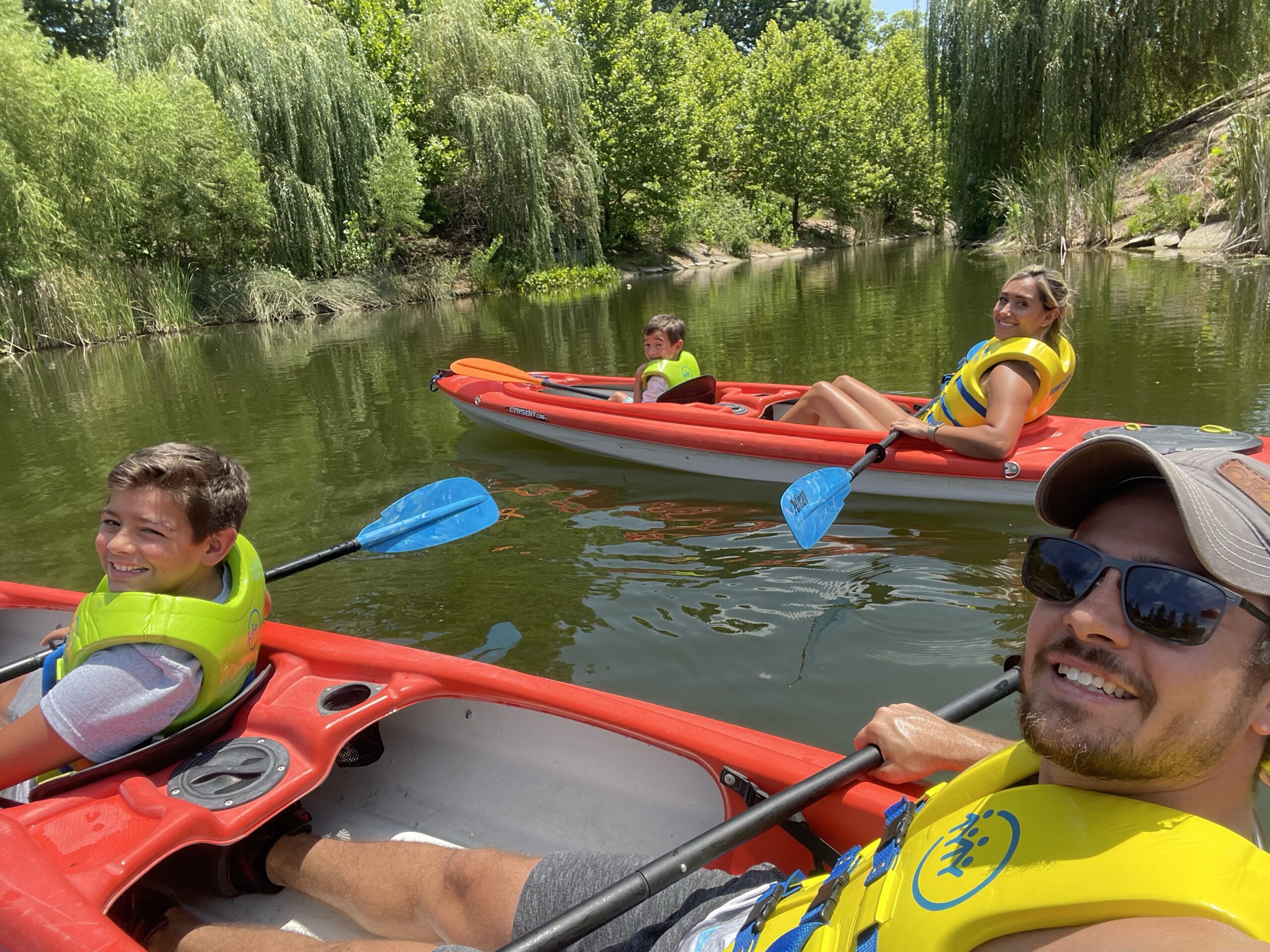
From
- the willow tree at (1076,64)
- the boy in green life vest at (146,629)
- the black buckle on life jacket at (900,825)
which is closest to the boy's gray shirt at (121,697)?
the boy in green life vest at (146,629)

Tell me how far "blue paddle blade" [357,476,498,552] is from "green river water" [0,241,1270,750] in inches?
17.4

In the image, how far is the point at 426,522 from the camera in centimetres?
406

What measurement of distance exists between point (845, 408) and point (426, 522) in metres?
2.67

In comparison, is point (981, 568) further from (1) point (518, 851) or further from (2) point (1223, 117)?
(2) point (1223, 117)

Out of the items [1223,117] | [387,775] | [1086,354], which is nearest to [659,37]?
[1223,117]

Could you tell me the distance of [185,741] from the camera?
2.32 meters

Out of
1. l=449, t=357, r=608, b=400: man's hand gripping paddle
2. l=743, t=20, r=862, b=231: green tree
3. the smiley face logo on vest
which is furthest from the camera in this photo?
l=743, t=20, r=862, b=231: green tree

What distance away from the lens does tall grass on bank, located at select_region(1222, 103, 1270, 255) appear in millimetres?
13617

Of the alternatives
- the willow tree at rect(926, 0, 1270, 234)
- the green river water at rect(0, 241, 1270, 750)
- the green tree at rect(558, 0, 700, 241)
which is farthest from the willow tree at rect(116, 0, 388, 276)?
the willow tree at rect(926, 0, 1270, 234)

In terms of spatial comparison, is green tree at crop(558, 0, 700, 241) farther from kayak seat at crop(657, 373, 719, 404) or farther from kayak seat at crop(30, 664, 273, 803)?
kayak seat at crop(30, 664, 273, 803)

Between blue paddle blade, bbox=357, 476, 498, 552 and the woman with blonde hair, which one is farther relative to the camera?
the woman with blonde hair

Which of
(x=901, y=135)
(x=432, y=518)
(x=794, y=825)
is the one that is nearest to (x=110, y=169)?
(x=432, y=518)

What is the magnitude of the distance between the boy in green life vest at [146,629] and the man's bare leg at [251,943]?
1.55 ft

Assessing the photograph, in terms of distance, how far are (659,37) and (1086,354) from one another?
69.9ft
